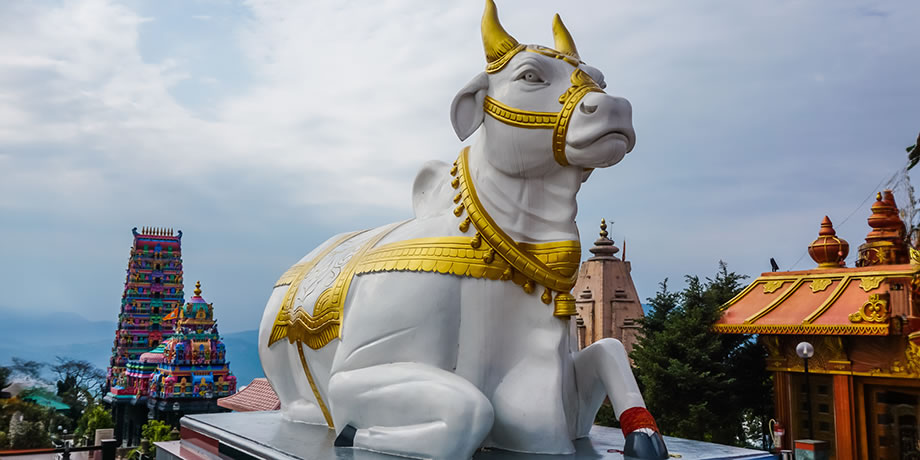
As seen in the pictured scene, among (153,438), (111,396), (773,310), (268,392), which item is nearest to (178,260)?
(111,396)

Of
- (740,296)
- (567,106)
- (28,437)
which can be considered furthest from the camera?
(28,437)

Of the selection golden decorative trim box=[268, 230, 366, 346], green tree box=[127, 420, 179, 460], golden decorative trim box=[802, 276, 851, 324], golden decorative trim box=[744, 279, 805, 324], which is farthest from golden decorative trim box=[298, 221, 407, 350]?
green tree box=[127, 420, 179, 460]

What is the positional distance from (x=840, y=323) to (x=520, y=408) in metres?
8.74

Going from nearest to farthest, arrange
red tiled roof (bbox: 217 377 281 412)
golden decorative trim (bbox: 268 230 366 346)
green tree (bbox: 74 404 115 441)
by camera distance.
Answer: golden decorative trim (bbox: 268 230 366 346)
red tiled roof (bbox: 217 377 281 412)
green tree (bbox: 74 404 115 441)

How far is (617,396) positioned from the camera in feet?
12.1

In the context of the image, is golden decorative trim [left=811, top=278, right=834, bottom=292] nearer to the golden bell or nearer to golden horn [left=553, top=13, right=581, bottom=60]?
golden horn [left=553, top=13, right=581, bottom=60]

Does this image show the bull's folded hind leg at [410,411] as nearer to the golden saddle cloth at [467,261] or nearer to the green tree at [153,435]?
the golden saddle cloth at [467,261]

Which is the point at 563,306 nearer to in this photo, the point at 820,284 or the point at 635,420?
the point at 635,420

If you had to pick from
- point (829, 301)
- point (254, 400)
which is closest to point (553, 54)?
point (829, 301)

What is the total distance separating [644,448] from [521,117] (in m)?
1.80

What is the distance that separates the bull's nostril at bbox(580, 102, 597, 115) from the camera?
3484 millimetres

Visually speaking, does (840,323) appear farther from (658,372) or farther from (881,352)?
(658,372)

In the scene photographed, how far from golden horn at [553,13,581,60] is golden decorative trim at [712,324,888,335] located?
8.23 meters

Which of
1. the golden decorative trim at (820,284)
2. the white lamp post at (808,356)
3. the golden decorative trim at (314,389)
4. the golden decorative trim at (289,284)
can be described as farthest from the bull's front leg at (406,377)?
the golden decorative trim at (820,284)
